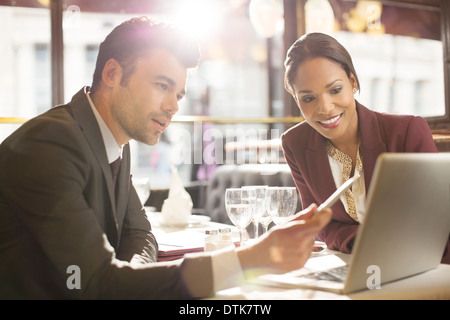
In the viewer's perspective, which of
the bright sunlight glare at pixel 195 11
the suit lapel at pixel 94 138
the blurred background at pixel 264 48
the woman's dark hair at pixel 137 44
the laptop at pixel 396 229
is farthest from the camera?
the bright sunlight glare at pixel 195 11

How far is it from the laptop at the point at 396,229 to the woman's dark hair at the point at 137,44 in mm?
671

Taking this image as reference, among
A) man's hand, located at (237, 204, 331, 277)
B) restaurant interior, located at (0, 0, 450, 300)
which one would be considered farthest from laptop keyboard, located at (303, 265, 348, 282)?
restaurant interior, located at (0, 0, 450, 300)

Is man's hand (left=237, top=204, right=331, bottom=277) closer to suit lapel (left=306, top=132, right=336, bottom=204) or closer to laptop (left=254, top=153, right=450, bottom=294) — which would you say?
laptop (left=254, top=153, right=450, bottom=294)

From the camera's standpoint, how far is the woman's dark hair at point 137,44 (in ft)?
4.56

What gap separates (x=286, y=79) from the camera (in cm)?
193

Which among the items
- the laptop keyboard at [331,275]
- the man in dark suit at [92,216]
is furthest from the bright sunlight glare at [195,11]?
the laptop keyboard at [331,275]

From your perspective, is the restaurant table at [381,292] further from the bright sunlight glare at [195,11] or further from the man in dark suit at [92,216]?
the bright sunlight glare at [195,11]

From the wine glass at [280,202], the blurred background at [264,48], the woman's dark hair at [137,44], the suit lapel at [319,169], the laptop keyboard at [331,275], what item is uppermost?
the blurred background at [264,48]

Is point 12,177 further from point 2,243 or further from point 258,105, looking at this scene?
point 258,105

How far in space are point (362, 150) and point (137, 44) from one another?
829 millimetres

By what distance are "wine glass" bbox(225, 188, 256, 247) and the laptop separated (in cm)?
28

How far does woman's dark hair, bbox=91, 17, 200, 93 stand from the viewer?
1.39 meters

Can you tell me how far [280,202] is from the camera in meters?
1.55

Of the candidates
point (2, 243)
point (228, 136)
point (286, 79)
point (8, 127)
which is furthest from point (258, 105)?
point (2, 243)
